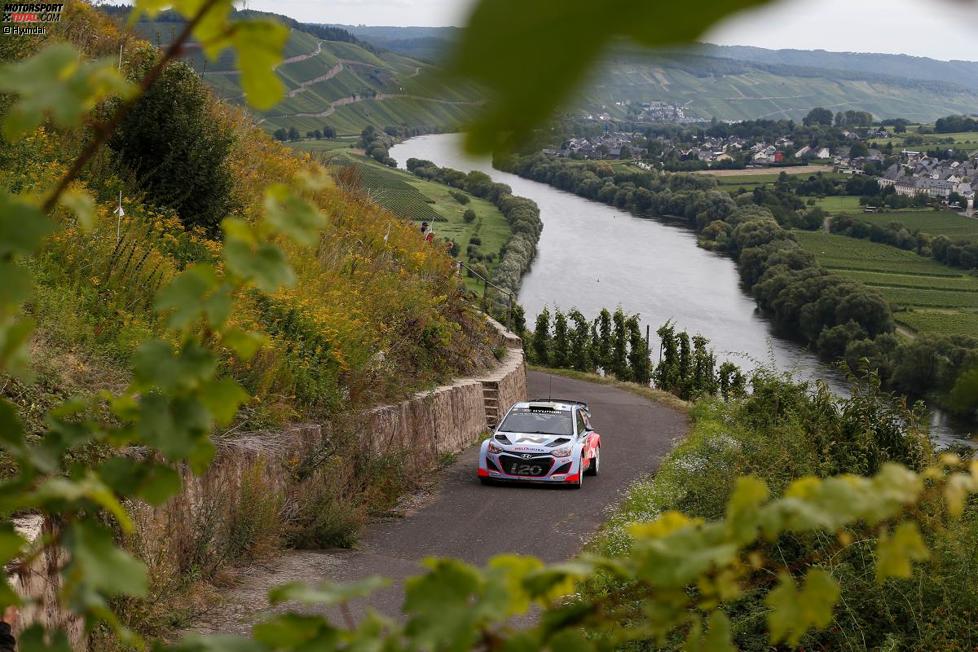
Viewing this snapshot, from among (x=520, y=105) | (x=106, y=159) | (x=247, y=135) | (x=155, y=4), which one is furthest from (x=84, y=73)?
(x=247, y=135)

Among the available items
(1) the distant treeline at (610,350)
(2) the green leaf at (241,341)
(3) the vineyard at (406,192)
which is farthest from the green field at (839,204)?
(1) the distant treeline at (610,350)

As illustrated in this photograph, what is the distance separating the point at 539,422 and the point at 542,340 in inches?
929

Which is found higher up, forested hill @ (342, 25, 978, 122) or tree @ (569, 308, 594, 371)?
forested hill @ (342, 25, 978, 122)

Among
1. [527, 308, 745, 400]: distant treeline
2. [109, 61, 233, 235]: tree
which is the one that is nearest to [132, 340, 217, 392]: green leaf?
[109, 61, 233, 235]: tree

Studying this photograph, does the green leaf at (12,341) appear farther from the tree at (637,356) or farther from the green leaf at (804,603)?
the tree at (637,356)

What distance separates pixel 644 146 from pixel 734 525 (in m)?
0.50

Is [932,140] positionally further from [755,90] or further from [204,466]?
[204,466]

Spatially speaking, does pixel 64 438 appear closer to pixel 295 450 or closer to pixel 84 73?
pixel 84 73

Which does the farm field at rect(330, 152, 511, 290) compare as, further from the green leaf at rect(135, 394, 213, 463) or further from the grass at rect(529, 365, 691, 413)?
the grass at rect(529, 365, 691, 413)

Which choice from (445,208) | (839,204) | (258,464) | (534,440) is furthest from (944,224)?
(534,440)

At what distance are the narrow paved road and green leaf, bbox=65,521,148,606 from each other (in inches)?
204

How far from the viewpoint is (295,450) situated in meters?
8.68

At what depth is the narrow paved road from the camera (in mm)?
6840

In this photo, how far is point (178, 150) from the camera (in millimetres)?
10703
